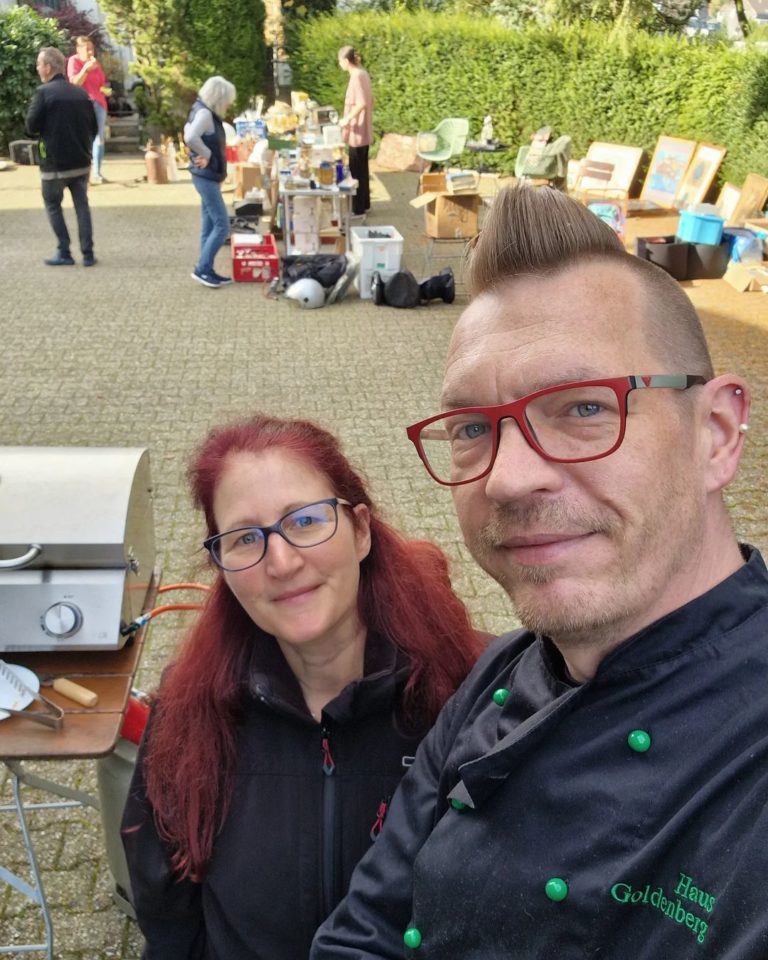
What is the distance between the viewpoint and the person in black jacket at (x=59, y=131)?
904 centimetres

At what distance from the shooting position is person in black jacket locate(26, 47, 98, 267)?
9039 mm

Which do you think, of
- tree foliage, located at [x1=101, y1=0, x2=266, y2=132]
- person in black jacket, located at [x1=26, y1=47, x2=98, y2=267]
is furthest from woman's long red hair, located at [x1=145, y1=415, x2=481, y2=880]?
tree foliage, located at [x1=101, y1=0, x2=266, y2=132]

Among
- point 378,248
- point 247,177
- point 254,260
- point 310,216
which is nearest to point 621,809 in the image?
point 378,248

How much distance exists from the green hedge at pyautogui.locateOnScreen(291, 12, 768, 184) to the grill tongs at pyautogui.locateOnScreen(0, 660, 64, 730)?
12.1 metres

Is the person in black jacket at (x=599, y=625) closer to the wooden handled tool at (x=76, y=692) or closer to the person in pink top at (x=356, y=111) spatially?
the wooden handled tool at (x=76, y=692)

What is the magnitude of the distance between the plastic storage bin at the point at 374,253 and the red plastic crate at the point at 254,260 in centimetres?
100

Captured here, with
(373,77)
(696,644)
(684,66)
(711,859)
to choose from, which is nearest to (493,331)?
(696,644)

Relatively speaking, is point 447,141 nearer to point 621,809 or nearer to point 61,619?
point 61,619

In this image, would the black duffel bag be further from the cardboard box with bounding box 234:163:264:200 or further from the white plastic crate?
the cardboard box with bounding box 234:163:264:200

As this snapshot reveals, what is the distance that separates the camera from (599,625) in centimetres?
113

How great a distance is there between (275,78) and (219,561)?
20.7m

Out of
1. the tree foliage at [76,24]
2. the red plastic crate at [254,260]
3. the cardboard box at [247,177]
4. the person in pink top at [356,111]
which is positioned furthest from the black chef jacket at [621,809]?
the tree foliage at [76,24]

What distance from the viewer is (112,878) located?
2955 millimetres

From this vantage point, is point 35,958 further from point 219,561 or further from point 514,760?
point 514,760
